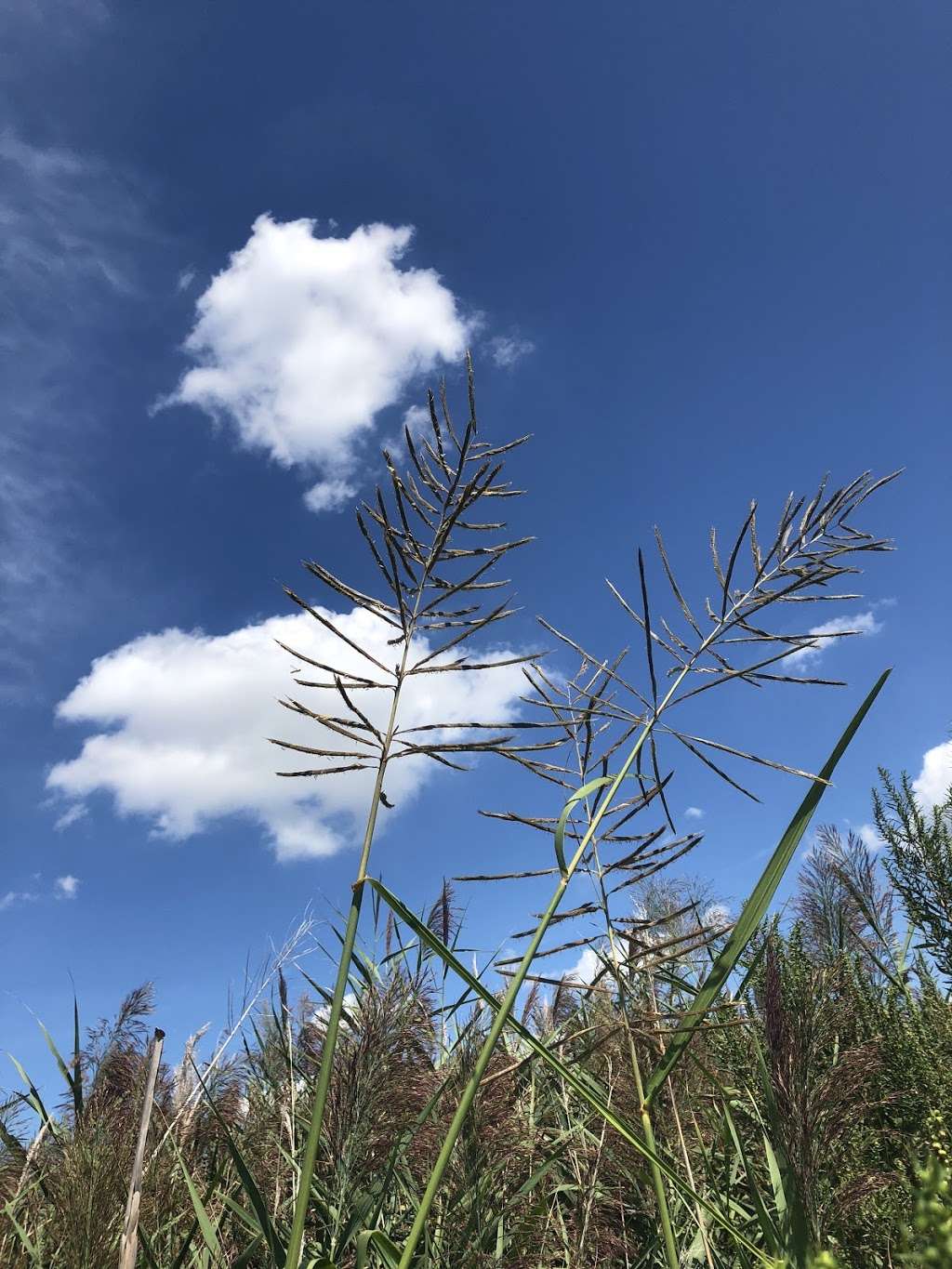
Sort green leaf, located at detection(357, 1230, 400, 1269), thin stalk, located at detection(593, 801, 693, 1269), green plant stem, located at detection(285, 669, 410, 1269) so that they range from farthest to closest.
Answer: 1. green leaf, located at detection(357, 1230, 400, 1269)
2. thin stalk, located at detection(593, 801, 693, 1269)
3. green plant stem, located at detection(285, 669, 410, 1269)

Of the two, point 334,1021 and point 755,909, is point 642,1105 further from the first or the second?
point 334,1021

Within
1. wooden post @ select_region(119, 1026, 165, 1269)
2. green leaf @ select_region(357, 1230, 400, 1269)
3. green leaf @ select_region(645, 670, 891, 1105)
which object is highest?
green leaf @ select_region(645, 670, 891, 1105)

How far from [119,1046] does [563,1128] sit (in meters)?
3.40

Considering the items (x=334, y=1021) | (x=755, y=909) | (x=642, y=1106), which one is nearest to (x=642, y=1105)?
(x=642, y=1106)

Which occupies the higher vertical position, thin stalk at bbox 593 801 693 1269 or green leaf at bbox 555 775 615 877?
green leaf at bbox 555 775 615 877

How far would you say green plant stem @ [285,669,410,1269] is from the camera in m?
0.87

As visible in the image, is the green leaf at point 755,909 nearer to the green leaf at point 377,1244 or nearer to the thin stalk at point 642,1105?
the thin stalk at point 642,1105


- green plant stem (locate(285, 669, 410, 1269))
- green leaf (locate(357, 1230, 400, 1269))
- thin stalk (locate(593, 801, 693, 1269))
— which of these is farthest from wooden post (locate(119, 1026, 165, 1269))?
thin stalk (locate(593, 801, 693, 1269))

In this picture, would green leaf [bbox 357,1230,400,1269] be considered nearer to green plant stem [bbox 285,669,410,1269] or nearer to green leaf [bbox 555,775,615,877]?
green plant stem [bbox 285,669,410,1269]

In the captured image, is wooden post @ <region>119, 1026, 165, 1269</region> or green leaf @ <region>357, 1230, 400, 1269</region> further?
green leaf @ <region>357, 1230, 400, 1269</region>

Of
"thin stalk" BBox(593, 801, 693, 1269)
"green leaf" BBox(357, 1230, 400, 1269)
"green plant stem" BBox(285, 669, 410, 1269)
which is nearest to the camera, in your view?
"green plant stem" BBox(285, 669, 410, 1269)

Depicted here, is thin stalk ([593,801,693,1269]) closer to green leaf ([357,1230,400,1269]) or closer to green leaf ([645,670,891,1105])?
green leaf ([645,670,891,1105])

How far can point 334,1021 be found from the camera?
984 mm

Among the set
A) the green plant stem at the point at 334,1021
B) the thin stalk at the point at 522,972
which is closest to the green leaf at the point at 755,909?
the thin stalk at the point at 522,972
